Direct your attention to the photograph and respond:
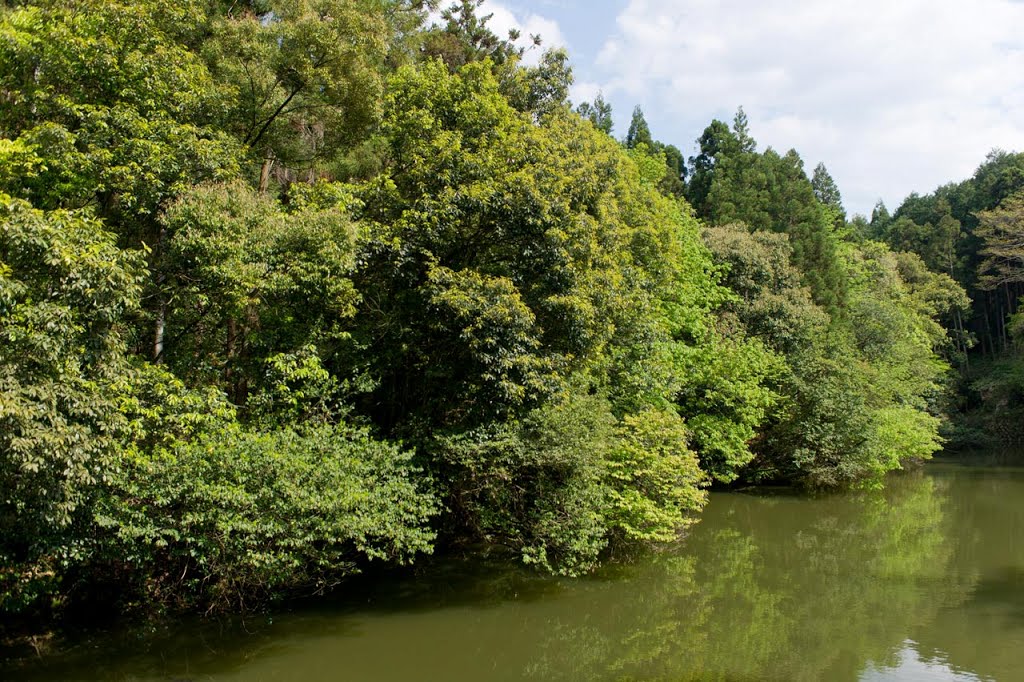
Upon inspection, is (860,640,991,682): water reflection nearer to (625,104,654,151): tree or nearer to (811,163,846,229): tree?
(625,104,654,151): tree

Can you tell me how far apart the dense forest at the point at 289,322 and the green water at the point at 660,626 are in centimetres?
69

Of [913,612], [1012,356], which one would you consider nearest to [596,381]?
[913,612]

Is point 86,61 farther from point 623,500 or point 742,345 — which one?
point 742,345

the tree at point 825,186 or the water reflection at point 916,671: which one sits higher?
the tree at point 825,186

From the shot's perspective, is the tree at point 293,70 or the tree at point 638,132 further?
the tree at point 638,132

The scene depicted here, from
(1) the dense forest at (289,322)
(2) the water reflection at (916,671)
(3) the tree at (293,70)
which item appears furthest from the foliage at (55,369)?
(2) the water reflection at (916,671)

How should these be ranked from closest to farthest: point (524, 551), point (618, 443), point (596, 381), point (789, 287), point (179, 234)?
point (179, 234), point (524, 551), point (618, 443), point (596, 381), point (789, 287)

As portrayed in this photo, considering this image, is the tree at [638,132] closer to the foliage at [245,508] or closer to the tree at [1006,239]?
the tree at [1006,239]

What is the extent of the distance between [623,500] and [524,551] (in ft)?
7.31

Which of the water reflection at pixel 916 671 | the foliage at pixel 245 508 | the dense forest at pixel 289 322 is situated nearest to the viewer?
the dense forest at pixel 289 322

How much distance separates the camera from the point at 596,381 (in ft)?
44.6

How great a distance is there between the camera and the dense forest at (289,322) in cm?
757

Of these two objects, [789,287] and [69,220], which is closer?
[69,220]

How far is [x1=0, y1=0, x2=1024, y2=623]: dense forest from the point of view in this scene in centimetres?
757
